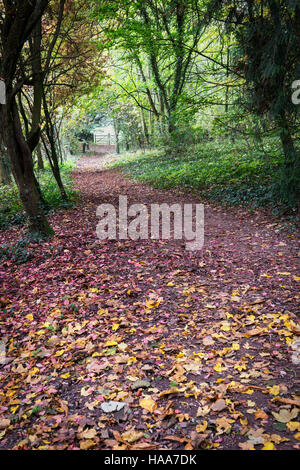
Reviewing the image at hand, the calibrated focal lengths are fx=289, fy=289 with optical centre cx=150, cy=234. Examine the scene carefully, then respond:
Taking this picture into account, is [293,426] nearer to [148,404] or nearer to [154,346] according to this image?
[148,404]

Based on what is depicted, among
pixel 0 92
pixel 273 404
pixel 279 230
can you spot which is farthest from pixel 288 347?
pixel 0 92

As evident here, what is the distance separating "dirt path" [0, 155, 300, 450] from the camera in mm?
2326

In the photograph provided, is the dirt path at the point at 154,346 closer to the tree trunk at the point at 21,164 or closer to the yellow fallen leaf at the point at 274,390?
the yellow fallen leaf at the point at 274,390

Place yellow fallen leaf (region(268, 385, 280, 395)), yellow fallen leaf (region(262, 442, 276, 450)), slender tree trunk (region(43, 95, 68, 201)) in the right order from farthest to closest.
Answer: slender tree trunk (region(43, 95, 68, 201)), yellow fallen leaf (region(268, 385, 280, 395)), yellow fallen leaf (region(262, 442, 276, 450))

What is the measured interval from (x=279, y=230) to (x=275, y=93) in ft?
9.79

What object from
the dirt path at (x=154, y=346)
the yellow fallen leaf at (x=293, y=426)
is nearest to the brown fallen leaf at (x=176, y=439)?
the dirt path at (x=154, y=346)

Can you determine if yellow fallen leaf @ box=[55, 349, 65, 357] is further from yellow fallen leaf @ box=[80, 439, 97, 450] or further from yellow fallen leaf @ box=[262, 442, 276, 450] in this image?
yellow fallen leaf @ box=[262, 442, 276, 450]

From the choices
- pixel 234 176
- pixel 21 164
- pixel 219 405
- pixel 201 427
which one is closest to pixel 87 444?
pixel 201 427

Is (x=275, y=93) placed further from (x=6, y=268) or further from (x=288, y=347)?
(x=6, y=268)

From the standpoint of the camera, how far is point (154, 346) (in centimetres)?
334

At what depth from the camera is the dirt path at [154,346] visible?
233cm

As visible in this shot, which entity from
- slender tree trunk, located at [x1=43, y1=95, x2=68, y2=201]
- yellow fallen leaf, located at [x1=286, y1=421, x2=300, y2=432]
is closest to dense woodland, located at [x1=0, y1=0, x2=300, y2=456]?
yellow fallen leaf, located at [x1=286, y1=421, x2=300, y2=432]

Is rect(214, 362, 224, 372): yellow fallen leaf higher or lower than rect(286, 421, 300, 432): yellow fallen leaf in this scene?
lower

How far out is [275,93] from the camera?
6.29 metres
